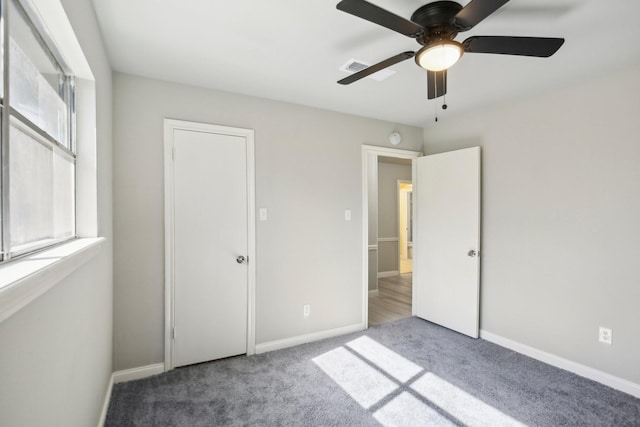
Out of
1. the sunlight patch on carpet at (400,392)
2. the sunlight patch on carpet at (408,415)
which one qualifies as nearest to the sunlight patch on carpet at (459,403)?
the sunlight patch on carpet at (400,392)

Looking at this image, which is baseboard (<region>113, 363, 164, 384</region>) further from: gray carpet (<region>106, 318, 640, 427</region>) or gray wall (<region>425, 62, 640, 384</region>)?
gray wall (<region>425, 62, 640, 384</region>)

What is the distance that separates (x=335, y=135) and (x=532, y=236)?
7.12ft

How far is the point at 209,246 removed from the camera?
9.00 feet

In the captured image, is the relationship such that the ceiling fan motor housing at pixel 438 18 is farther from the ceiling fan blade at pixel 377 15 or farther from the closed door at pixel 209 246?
the closed door at pixel 209 246

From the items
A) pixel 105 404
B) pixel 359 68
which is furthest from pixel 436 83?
pixel 105 404

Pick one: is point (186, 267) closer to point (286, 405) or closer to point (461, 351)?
point (286, 405)

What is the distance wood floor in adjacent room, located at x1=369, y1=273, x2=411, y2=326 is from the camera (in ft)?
13.1

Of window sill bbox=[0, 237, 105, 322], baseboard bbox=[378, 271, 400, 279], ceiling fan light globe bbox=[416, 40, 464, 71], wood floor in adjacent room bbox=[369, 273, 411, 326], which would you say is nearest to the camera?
window sill bbox=[0, 237, 105, 322]

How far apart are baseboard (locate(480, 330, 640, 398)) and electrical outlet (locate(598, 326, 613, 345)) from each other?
250mm

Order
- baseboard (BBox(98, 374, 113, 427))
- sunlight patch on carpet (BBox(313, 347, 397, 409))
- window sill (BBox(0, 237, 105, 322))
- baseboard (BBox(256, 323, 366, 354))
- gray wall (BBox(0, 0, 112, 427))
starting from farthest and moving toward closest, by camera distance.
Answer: baseboard (BBox(256, 323, 366, 354)), sunlight patch on carpet (BBox(313, 347, 397, 409)), baseboard (BBox(98, 374, 113, 427)), gray wall (BBox(0, 0, 112, 427)), window sill (BBox(0, 237, 105, 322))

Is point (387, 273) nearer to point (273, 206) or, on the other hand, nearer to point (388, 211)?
point (388, 211)

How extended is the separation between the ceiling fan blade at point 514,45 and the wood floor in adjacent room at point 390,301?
3.03 meters

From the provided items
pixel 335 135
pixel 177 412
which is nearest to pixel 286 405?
pixel 177 412

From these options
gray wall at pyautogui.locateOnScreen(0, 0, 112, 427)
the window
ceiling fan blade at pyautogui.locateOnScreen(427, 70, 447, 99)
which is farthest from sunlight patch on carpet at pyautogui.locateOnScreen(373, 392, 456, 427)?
ceiling fan blade at pyautogui.locateOnScreen(427, 70, 447, 99)
